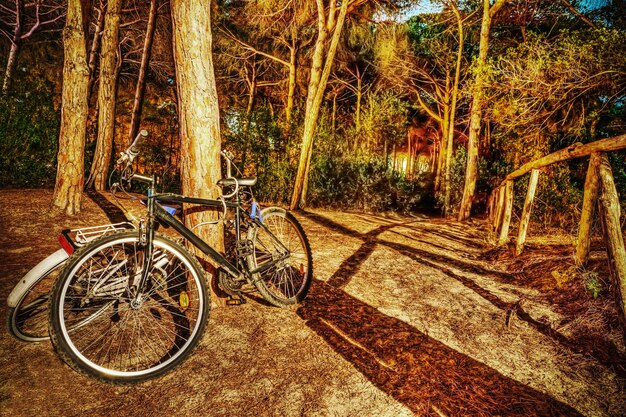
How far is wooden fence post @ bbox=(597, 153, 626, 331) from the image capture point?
7.21 feet

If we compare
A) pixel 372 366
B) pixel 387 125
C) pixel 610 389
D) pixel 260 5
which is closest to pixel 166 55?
pixel 260 5

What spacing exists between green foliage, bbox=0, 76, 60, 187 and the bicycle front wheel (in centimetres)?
658

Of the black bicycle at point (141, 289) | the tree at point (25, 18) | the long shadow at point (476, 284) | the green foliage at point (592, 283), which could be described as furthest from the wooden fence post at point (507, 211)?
the tree at point (25, 18)

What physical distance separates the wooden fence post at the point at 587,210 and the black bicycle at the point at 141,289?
130 inches

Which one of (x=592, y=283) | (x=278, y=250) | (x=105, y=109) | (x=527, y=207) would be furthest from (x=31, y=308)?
(x=105, y=109)

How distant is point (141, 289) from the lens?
84.5 inches

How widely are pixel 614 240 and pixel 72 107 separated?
6801 millimetres

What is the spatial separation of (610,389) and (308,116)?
742cm

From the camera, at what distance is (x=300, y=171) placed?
8.30m

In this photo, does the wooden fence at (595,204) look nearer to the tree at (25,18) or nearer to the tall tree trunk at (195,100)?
the tall tree trunk at (195,100)

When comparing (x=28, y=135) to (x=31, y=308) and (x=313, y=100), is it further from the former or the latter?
(x=31, y=308)

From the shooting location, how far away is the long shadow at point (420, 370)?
1.94 m

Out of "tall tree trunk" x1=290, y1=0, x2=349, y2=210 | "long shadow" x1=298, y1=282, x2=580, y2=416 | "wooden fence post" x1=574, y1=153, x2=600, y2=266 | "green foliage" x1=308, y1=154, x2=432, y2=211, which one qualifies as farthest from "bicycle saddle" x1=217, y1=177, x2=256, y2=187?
"green foliage" x1=308, y1=154, x2=432, y2=211

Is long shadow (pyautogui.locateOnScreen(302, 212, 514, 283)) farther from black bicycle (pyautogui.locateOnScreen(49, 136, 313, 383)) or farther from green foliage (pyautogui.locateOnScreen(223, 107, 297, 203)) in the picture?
black bicycle (pyautogui.locateOnScreen(49, 136, 313, 383))
